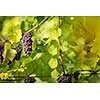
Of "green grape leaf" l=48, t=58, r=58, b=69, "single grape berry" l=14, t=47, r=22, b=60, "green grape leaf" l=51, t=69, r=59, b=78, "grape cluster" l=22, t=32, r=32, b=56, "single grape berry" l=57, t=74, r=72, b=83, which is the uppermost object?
"grape cluster" l=22, t=32, r=32, b=56

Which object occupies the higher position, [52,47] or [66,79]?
[52,47]

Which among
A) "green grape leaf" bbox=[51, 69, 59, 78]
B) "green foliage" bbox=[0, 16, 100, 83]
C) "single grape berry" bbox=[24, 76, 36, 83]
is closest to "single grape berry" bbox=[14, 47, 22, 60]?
"green foliage" bbox=[0, 16, 100, 83]

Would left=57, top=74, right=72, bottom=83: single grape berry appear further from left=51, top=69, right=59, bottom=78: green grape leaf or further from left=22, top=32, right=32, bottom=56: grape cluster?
left=22, top=32, right=32, bottom=56: grape cluster

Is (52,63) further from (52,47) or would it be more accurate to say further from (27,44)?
(27,44)

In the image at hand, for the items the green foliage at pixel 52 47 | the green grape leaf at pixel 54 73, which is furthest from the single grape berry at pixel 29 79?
the green grape leaf at pixel 54 73

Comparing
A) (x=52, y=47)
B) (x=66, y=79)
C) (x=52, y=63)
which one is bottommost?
(x=66, y=79)

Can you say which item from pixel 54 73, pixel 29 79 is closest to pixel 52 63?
pixel 54 73
